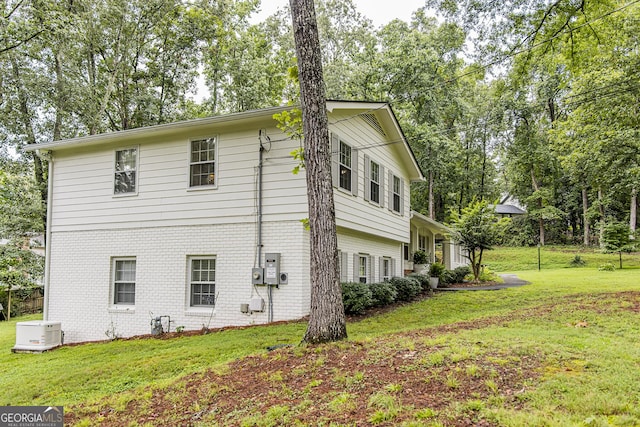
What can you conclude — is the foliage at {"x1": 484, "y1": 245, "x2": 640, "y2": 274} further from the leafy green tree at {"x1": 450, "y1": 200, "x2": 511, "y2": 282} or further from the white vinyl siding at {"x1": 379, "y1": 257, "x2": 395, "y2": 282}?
the white vinyl siding at {"x1": 379, "y1": 257, "x2": 395, "y2": 282}

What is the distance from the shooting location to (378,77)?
25.9 meters

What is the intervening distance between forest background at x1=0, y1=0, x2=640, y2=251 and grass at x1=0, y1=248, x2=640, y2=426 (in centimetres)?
467

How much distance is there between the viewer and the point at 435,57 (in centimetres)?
2561

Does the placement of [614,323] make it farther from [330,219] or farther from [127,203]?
[127,203]

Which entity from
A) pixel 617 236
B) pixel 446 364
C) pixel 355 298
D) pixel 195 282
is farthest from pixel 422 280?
pixel 617 236

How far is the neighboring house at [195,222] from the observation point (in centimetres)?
1009

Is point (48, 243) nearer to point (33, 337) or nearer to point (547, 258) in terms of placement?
point (33, 337)

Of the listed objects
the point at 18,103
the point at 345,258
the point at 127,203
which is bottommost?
the point at 345,258

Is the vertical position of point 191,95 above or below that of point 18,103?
above

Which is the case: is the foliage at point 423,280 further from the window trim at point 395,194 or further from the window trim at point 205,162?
the window trim at point 205,162

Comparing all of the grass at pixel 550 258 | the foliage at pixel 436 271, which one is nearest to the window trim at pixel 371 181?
the foliage at pixel 436 271

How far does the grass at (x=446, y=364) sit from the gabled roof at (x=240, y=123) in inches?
181

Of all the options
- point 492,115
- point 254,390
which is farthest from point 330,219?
point 492,115

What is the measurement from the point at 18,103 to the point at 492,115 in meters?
29.0
